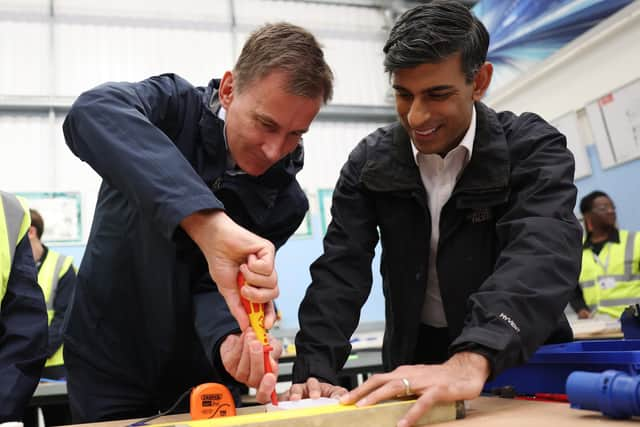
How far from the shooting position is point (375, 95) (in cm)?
652

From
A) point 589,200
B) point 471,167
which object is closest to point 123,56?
point 589,200

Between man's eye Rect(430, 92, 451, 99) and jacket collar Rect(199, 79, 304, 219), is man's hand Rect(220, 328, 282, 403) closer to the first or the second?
jacket collar Rect(199, 79, 304, 219)

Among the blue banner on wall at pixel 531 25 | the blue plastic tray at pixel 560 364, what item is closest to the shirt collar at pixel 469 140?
the blue plastic tray at pixel 560 364

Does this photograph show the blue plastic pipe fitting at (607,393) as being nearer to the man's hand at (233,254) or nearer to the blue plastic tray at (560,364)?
the blue plastic tray at (560,364)

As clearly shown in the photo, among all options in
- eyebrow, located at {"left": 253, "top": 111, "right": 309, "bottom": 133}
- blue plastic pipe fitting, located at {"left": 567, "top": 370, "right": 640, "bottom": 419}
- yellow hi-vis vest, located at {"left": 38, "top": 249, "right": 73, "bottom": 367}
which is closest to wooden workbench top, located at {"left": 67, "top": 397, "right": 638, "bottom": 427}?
blue plastic pipe fitting, located at {"left": 567, "top": 370, "right": 640, "bottom": 419}

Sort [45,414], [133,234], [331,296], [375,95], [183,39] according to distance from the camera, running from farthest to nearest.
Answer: [375,95]
[183,39]
[45,414]
[331,296]
[133,234]

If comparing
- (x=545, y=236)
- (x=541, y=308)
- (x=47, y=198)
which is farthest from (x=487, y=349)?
(x=47, y=198)

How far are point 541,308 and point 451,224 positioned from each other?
0.31 meters

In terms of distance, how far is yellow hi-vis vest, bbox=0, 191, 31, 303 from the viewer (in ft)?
4.29

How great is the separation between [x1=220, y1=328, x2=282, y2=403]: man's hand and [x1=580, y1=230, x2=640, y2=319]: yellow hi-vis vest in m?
3.41

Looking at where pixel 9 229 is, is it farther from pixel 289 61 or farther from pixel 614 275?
pixel 614 275

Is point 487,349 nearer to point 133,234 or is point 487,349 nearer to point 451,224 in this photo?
point 451,224

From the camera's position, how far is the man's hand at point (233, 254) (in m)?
0.86

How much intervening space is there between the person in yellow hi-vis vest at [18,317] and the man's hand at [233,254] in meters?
0.61
